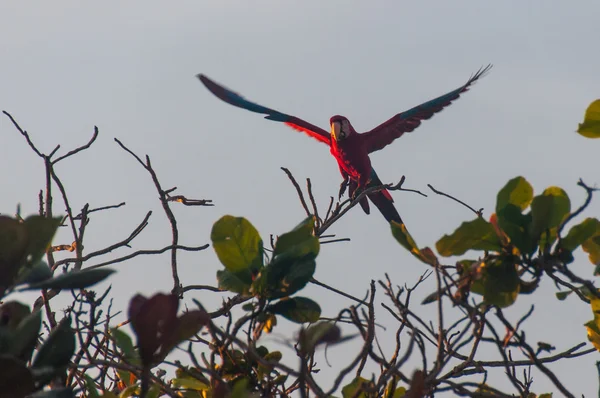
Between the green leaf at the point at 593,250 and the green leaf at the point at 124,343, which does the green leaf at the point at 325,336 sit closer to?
the green leaf at the point at 124,343

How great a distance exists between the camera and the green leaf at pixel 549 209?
1.29 m

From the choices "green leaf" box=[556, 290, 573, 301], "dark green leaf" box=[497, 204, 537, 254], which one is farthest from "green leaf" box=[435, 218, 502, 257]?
"green leaf" box=[556, 290, 573, 301]

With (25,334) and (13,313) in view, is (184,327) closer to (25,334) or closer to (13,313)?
(25,334)

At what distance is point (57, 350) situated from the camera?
1.14 metres

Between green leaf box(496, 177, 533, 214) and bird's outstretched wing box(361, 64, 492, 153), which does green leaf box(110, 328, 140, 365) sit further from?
bird's outstretched wing box(361, 64, 492, 153)

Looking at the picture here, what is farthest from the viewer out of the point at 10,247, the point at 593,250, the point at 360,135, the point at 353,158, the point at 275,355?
the point at 360,135

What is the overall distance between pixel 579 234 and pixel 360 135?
4.93m

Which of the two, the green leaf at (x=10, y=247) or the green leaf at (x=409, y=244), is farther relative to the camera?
the green leaf at (x=409, y=244)

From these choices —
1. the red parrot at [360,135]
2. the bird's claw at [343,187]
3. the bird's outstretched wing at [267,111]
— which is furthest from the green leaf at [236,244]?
the bird's outstretched wing at [267,111]

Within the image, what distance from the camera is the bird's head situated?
20.4 feet

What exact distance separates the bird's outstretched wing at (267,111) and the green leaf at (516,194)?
5.10m

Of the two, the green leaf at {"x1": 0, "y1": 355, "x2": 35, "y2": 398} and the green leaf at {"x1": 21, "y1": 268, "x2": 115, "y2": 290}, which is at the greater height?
the green leaf at {"x1": 21, "y1": 268, "x2": 115, "y2": 290}

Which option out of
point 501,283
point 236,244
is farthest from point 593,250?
point 236,244

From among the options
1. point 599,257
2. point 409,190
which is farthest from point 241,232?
point 409,190
